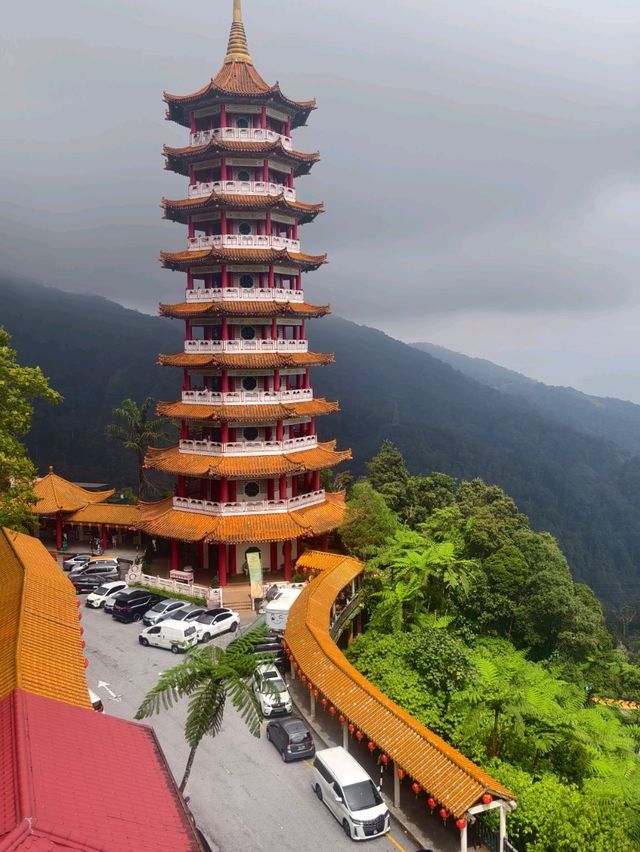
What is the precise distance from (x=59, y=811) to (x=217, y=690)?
6.41 meters

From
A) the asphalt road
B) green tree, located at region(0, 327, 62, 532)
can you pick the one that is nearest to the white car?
the asphalt road

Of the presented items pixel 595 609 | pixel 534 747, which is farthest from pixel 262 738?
pixel 595 609

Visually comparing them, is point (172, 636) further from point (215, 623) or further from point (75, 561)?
point (75, 561)

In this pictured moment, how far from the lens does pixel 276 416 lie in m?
38.0

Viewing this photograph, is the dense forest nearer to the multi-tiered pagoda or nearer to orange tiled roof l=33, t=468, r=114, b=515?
the multi-tiered pagoda

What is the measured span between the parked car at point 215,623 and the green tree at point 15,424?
356 inches

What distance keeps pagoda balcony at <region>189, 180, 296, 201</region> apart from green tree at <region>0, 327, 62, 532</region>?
1897cm

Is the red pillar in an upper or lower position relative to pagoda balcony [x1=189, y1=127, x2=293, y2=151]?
lower

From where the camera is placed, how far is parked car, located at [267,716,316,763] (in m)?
21.1

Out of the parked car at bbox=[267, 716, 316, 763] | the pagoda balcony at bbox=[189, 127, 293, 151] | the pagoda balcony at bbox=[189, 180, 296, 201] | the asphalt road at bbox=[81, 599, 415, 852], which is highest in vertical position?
the pagoda balcony at bbox=[189, 127, 293, 151]

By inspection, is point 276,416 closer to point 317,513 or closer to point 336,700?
point 317,513

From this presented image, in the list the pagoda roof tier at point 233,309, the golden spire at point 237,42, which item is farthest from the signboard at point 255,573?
the golden spire at point 237,42

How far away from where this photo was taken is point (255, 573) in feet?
116

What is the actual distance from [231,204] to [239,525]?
61.1 ft
